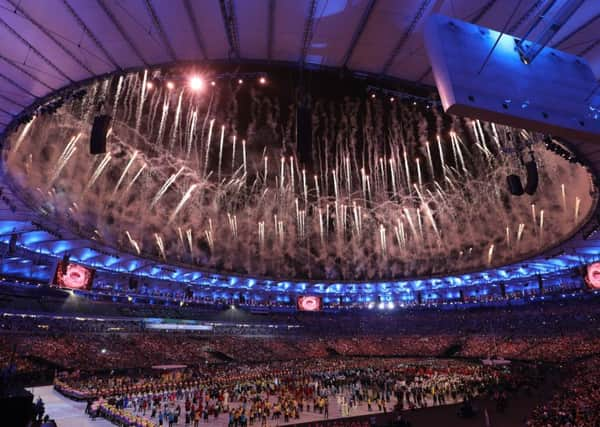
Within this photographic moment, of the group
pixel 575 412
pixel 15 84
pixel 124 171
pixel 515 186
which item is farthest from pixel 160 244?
pixel 575 412

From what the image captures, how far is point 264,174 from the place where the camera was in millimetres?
38562

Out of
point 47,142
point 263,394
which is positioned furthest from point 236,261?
point 47,142

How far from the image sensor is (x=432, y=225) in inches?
1828

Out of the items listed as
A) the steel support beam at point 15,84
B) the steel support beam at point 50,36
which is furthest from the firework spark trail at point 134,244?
the steel support beam at point 50,36

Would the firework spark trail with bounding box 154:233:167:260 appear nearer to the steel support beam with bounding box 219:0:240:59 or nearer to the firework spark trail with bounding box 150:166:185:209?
the firework spark trail with bounding box 150:166:185:209

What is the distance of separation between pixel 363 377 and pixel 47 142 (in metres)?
35.0

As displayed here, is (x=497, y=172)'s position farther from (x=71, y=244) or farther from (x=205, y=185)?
(x=71, y=244)

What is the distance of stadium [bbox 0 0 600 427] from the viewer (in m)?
8.34

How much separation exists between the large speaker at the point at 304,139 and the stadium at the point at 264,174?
0.22ft

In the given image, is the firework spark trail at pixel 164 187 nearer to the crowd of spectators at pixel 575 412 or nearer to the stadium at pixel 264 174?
the stadium at pixel 264 174

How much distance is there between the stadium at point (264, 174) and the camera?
8344 millimetres

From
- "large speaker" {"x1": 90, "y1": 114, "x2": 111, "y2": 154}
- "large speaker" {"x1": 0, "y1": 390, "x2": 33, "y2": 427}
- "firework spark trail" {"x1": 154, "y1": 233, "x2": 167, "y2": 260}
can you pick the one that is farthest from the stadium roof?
"firework spark trail" {"x1": 154, "y1": 233, "x2": 167, "y2": 260}

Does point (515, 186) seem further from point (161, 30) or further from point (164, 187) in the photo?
point (164, 187)

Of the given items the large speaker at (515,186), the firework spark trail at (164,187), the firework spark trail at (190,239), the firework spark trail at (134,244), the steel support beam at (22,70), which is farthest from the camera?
the firework spark trail at (190,239)
